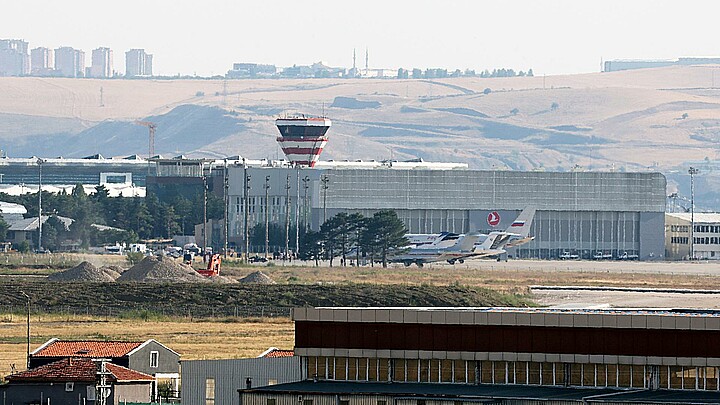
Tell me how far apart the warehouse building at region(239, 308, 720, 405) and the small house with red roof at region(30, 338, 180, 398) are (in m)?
17.5

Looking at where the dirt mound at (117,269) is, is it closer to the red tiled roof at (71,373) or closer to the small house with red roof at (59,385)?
the red tiled roof at (71,373)

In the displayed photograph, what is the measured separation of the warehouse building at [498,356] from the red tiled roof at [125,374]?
13.5 m

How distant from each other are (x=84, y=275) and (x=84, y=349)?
69412 millimetres

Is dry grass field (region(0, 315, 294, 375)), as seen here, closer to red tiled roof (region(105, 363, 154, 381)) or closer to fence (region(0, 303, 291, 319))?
fence (region(0, 303, 291, 319))

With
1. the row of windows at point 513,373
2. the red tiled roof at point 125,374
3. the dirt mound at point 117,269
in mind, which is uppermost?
the row of windows at point 513,373

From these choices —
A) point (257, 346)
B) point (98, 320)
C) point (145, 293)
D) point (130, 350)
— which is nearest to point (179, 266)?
point (145, 293)

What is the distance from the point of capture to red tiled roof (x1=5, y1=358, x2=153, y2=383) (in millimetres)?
65312

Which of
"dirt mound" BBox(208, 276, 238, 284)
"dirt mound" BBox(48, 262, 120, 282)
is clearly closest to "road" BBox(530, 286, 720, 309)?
"dirt mound" BBox(208, 276, 238, 284)

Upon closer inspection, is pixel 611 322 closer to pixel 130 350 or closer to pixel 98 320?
pixel 130 350

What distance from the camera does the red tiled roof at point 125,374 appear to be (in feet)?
224

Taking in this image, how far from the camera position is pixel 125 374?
226ft

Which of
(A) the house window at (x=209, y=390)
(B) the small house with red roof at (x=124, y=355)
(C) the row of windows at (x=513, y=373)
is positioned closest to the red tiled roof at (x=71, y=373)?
(B) the small house with red roof at (x=124, y=355)

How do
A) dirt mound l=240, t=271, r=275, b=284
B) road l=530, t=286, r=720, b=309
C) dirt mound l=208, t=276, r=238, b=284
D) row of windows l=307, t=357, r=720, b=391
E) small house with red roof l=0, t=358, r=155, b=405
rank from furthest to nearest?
dirt mound l=208, t=276, r=238, b=284
dirt mound l=240, t=271, r=275, b=284
road l=530, t=286, r=720, b=309
small house with red roof l=0, t=358, r=155, b=405
row of windows l=307, t=357, r=720, b=391

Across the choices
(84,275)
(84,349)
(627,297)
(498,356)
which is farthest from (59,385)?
(84,275)
